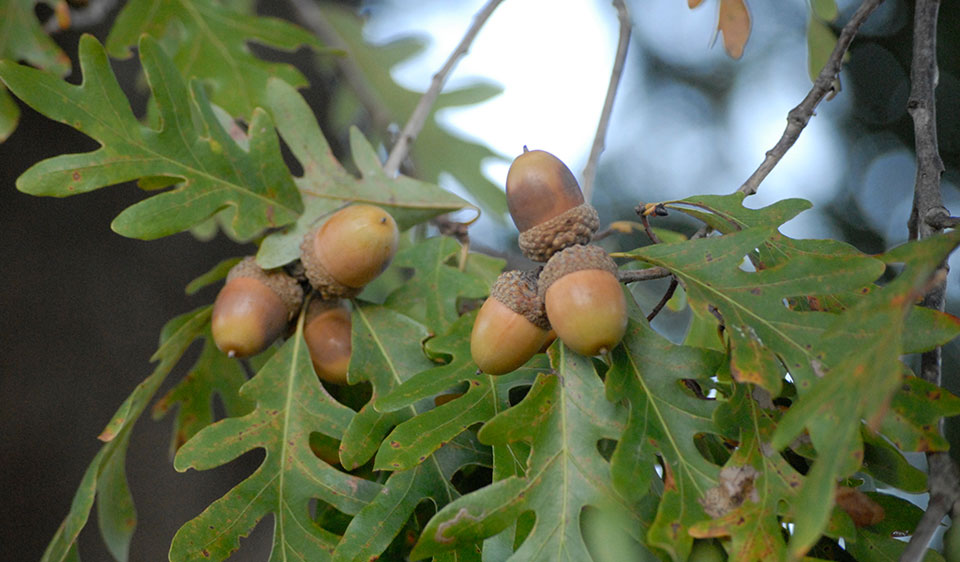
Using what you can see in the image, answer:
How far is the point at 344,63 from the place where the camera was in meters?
1.45

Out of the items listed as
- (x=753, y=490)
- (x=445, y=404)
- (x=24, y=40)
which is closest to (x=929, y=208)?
(x=753, y=490)

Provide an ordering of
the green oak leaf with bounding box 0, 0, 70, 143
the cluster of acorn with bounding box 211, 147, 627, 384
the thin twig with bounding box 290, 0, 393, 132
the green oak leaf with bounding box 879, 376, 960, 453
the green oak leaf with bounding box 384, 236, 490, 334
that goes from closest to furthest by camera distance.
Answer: the green oak leaf with bounding box 879, 376, 960, 453, the cluster of acorn with bounding box 211, 147, 627, 384, the green oak leaf with bounding box 384, 236, 490, 334, the green oak leaf with bounding box 0, 0, 70, 143, the thin twig with bounding box 290, 0, 393, 132

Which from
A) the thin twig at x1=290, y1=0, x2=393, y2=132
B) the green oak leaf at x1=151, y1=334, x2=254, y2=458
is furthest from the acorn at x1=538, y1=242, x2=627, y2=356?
the thin twig at x1=290, y1=0, x2=393, y2=132

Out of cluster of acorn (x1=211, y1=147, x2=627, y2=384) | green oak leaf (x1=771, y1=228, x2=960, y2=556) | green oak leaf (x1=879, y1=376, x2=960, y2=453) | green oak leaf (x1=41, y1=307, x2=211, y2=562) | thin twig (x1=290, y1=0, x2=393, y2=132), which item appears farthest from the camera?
thin twig (x1=290, y1=0, x2=393, y2=132)

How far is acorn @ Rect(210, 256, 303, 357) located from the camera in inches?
30.3

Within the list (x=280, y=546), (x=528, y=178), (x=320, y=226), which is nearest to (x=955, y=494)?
(x=528, y=178)

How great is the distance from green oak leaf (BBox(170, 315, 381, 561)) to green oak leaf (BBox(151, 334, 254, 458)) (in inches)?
9.7

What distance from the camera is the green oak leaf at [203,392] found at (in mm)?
961

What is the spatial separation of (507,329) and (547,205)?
0.42ft

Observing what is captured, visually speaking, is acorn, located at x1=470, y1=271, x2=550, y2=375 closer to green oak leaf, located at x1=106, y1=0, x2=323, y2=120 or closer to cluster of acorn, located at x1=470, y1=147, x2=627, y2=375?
cluster of acorn, located at x1=470, y1=147, x2=627, y2=375

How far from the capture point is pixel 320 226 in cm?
83

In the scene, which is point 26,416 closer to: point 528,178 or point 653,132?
point 528,178

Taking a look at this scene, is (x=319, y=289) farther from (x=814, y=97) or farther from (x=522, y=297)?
(x=814, y=97)

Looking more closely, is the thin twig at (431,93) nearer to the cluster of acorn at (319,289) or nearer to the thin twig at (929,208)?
the cluster of acorn at (319,289)
